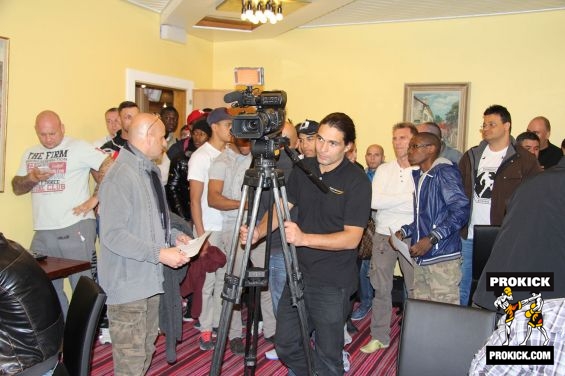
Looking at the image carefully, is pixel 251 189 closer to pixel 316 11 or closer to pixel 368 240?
pixel 368 240

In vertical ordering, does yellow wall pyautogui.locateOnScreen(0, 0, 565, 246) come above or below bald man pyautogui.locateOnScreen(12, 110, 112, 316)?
above

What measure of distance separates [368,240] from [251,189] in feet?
7.63

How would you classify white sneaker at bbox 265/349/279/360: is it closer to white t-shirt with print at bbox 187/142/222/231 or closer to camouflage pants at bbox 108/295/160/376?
white t-shirt with print at bbox 187/142/222/231

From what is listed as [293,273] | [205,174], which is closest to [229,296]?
[293,273]

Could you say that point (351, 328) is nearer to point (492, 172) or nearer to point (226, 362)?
point (226, 362)

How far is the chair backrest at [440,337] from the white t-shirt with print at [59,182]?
9.44 feet

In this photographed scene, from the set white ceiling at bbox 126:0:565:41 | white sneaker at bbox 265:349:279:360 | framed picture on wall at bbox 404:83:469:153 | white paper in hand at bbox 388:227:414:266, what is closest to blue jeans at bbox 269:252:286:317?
white sneaker at bbox 265:349:279:360

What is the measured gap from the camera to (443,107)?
18.5 ft

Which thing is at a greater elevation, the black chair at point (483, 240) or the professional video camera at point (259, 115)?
the professional video camera at point (259, 115)

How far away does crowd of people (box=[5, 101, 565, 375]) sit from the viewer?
2332mm

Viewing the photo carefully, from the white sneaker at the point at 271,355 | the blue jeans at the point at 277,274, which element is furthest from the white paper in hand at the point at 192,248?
the white sneaker at the point at 271,355

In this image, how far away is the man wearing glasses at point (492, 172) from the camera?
351 cm

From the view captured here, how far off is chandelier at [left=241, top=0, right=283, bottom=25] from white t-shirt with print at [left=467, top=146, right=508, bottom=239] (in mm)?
2443

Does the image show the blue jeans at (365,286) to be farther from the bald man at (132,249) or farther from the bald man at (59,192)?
the bald man at (132,249)
